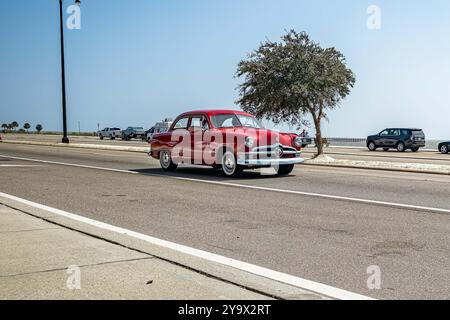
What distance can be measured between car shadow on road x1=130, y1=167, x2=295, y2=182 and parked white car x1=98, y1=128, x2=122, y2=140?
168ft

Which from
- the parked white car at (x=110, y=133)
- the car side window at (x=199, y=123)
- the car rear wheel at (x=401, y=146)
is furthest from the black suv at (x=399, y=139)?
the parked white car at (x=110, y=133)

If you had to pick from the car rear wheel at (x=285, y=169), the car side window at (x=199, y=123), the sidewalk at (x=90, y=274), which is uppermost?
the car side window at (x=199, y=123)

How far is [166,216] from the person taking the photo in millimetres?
8031

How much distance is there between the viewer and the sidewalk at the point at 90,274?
4152mm

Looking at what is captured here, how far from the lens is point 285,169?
1493 cm

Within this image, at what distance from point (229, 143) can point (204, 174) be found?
6.16 feet

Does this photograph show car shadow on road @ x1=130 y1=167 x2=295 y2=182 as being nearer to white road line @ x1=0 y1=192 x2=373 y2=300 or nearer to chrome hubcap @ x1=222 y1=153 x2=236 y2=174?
chrome hubcap @ x1=222 y1=153 x2=236 y2=174

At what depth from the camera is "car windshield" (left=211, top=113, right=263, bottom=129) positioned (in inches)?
561

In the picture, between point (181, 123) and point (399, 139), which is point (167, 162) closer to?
point (181, 123)

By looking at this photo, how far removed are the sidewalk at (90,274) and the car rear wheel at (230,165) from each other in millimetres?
7637

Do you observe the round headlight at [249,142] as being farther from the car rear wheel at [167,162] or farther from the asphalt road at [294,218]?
the car rear wheel at [167,162]

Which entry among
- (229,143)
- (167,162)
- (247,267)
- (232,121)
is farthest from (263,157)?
(247,267)
